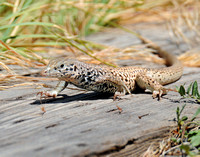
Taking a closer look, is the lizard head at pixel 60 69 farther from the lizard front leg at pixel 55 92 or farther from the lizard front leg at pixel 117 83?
the lizard front leg at pixel 117 83

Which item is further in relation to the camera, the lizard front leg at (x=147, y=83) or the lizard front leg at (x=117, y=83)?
the lizard front leg at (x=147, y=83)

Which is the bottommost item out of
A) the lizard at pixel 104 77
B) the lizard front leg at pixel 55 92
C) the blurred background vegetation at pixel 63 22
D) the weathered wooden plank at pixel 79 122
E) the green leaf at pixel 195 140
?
the green leaf at pixel 195 140

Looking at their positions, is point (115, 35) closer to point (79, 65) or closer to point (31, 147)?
point (79, 65)

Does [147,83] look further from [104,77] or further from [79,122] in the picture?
[79,122]

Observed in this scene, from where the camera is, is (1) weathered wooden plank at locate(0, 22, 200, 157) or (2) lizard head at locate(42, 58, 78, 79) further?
(2) lizard head at locate(42, 58, 78, 79)

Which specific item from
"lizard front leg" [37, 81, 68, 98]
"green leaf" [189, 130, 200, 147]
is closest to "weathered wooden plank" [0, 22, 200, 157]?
"lizard front leg" [37, 81, 68, 98]

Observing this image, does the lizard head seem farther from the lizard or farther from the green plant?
the green plant

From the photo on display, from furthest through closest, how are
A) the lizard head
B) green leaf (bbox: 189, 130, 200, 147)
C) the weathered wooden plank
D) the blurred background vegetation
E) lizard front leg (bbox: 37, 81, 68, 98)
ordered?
the blurred background vegetation, lizard front leg (bbox: 37, 81, 68, 98), the lizard head, green leaf (bbox: 189, 130, 200, 147), the weathered wooden plank

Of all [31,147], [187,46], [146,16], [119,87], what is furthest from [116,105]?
[146,16]

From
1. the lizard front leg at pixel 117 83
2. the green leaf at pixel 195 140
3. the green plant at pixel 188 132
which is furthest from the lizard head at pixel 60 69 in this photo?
the green leaf at pixel 195 140
